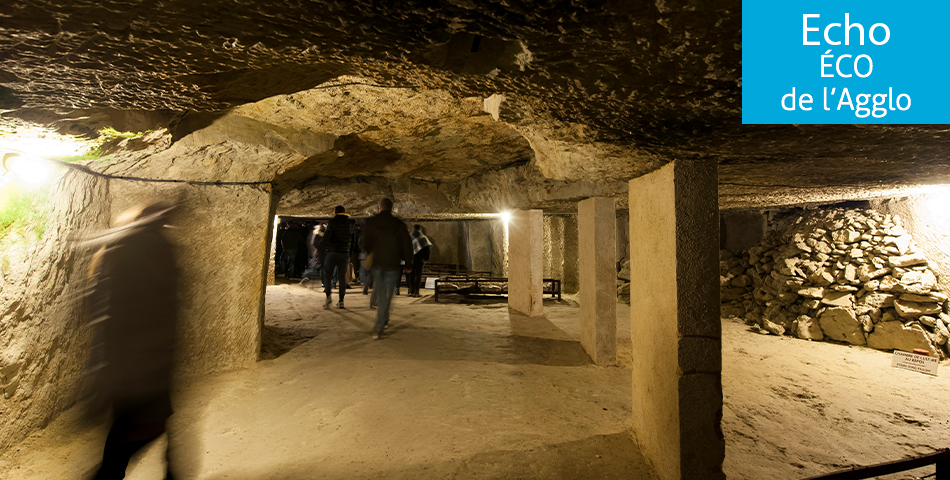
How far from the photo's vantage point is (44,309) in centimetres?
241

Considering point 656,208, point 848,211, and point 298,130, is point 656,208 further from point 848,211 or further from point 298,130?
point 848,211

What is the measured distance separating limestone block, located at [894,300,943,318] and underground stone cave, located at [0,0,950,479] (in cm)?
2

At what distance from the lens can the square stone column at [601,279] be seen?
4434 mm

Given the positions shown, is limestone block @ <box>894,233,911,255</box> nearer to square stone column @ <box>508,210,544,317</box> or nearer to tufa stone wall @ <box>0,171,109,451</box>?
square stone column @ <box>508,210,544,317</box>

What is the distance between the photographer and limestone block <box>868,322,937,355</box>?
470cm

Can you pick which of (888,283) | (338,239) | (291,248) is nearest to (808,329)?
(888,283)

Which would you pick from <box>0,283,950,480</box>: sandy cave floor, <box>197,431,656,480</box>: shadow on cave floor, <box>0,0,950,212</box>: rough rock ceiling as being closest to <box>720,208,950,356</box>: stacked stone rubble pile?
<box>0,283,950,480</box>: sandy cave floor

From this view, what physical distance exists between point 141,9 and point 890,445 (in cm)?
445

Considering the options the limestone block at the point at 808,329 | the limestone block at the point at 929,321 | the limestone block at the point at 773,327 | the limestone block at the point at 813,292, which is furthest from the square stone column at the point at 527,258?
Result: the limestone block at the point at 929,321

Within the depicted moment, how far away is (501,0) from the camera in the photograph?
886 millimetres

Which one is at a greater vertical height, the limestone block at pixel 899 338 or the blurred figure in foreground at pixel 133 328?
the blurred figure in foreground at pixel 133 328

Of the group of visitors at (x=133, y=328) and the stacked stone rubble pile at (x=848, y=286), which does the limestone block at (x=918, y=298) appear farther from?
the group of visitors at (x=133, y=328)

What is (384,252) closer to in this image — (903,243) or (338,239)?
(338,239)

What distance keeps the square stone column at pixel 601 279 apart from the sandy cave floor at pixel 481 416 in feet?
0.77
